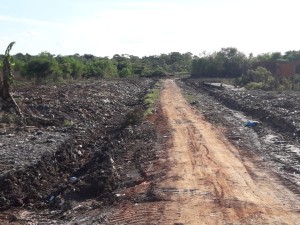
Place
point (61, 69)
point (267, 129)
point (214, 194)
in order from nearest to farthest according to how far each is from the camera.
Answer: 1. point (214, 194)
2. point (267, 129)
3. point (61, 69)

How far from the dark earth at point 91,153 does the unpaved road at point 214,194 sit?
15.3 inches

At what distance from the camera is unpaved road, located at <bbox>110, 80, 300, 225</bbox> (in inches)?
365

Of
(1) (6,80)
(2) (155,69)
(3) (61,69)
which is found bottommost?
(2) (155,69)

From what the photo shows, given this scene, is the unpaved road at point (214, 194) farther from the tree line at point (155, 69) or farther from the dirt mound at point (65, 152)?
the tree line at point (155, 69)

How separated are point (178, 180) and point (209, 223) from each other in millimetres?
3354

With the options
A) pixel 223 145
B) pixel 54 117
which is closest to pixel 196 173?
pixel 223 145

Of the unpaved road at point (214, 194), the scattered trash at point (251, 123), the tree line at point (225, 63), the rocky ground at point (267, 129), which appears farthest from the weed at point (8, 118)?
the tree line at point (225, 63)

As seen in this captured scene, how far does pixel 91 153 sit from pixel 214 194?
276 inches

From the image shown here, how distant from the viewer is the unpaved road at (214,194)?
30.5 ft

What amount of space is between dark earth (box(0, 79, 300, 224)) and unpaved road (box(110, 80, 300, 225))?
0.39 metres

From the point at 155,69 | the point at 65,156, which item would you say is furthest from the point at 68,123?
the point at 155,69

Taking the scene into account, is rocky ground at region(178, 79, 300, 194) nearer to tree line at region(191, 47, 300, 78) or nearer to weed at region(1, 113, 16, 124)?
weed at region(1, 113, 16, 124)

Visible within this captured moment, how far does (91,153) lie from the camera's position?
17.0 metres

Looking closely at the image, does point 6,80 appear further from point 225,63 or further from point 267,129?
point 225,63
